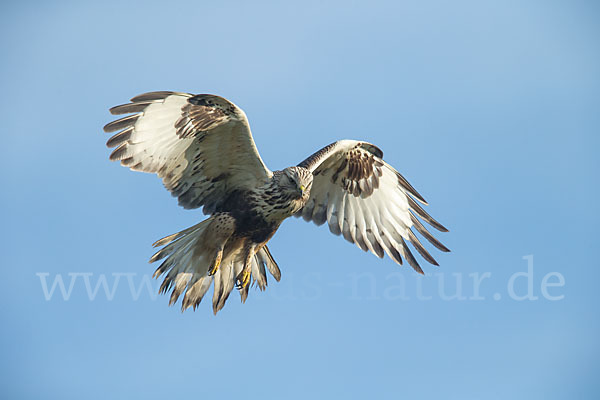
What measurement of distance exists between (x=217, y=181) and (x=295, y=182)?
102 cm

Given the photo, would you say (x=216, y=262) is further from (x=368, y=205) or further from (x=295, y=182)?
(x=368, y=205)

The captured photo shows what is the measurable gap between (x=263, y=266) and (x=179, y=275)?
109 cm

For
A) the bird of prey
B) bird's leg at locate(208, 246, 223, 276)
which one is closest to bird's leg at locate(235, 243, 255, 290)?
the bird of prey

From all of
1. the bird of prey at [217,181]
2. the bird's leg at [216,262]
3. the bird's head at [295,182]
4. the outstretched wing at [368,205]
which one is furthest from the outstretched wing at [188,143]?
the outstretched wing at [368,205]

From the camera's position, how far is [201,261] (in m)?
8.66

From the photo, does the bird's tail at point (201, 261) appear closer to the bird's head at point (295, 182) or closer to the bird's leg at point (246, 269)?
the bird's leg at point (246, 269)

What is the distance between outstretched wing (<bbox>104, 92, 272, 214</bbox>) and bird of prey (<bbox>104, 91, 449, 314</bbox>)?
0.01 meters

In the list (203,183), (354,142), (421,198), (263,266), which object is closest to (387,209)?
(421,198)

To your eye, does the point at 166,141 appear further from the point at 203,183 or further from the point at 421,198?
the point at 421,198

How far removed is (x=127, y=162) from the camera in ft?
26.3

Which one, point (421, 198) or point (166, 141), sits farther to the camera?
point (421, 198)

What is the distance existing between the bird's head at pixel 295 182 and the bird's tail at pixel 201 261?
77cm

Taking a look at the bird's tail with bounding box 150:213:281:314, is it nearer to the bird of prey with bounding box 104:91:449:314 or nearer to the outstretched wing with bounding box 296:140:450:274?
the bird of prey with bounding box 104:91:449:314

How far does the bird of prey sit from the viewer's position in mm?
8031
